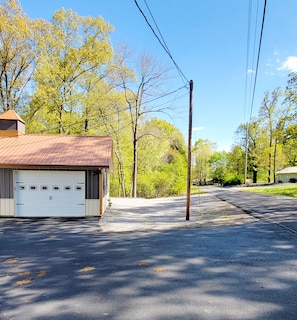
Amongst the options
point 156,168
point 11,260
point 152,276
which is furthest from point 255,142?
point 11,260

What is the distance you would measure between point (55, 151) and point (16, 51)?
11.0 m

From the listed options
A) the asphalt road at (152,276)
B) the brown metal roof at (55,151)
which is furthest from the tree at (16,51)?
the asphalt road at (152,276)

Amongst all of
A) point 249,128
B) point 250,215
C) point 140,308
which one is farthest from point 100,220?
point 249,128

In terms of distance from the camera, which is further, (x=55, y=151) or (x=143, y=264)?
(x=55, y=151)

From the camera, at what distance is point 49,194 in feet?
35.2

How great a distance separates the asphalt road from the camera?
2.97 meters

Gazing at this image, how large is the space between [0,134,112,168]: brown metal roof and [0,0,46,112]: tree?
26.3 ft

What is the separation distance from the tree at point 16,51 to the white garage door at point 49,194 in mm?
11169

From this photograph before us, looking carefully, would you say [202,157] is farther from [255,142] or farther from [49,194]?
[49,194]

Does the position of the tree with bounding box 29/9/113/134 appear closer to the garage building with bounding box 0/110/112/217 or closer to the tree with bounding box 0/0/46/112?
the tree with bounding box 0/0/46/112

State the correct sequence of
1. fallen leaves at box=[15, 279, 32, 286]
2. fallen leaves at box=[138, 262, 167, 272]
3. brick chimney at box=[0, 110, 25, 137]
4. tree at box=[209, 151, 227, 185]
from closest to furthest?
fallen leaves at box=[15, 279, 32, 286]
fallen leaves at box=[138, 262, 167, 272]
brick chimney at box=[0, 110, 25, 137]
tree at box=[209, 151, 227, 185]

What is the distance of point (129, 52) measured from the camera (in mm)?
22000

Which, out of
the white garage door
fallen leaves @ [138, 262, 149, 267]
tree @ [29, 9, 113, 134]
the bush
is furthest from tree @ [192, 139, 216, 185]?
fallen leaves @ [138, 262, 149, 267]

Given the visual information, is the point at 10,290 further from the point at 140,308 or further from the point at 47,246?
the point at 47,246
